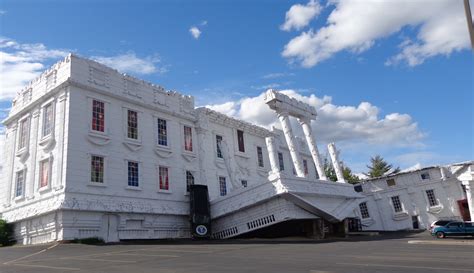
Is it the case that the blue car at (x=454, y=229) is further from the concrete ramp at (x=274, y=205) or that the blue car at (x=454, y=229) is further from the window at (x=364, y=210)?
the window at (x=364, y=210)

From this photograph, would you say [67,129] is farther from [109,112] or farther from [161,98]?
[161,98]

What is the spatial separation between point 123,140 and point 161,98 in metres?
5.62

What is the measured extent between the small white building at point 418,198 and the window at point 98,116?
3288 centimetres

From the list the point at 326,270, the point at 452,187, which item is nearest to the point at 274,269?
the point at 326,270

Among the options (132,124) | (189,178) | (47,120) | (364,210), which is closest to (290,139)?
(189,178)

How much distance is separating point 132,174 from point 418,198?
31496 millimetres

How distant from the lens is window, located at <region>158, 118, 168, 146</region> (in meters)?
32.2

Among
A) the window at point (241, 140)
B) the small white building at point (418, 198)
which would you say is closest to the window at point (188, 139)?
the window at point (241, 140)

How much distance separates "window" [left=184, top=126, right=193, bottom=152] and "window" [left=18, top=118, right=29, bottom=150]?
39.4 feet

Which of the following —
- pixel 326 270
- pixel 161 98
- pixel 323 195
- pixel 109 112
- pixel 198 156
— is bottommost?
pixel 326 270

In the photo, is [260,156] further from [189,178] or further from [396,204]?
[396,204]

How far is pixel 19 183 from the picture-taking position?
30047 mm

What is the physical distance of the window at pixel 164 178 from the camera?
102 ft

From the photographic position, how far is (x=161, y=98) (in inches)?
1307
